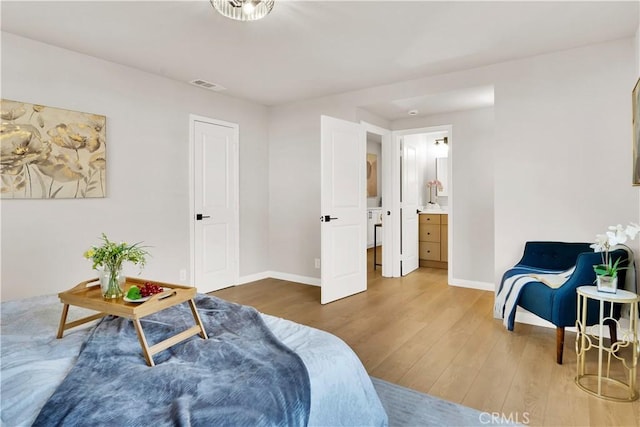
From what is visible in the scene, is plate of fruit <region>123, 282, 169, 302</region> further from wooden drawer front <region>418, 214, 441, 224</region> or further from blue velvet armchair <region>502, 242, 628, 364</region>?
wooden drawer front <region>418, 214, 441, 224</region>

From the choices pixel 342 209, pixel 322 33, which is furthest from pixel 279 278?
pixel 322 33

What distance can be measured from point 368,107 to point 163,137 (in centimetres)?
241

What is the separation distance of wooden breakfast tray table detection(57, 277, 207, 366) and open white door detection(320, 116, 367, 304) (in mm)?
2351

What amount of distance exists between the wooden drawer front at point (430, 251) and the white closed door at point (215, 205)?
309cm

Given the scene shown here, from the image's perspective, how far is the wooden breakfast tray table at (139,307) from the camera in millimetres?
1349

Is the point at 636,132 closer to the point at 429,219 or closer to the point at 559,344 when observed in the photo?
the point at 559,344

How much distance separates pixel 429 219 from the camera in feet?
19.6

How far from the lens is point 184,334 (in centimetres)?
146

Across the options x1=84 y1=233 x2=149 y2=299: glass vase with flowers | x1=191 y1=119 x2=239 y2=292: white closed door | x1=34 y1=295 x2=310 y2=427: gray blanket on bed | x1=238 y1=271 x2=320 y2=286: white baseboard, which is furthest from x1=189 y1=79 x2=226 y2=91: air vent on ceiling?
x1=34 y1=295 x2=310 y2=427: gray blanket on bed

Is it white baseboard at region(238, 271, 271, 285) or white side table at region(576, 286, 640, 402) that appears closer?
white side table at region(576, 286, 640, 402)

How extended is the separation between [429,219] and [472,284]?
1.59m

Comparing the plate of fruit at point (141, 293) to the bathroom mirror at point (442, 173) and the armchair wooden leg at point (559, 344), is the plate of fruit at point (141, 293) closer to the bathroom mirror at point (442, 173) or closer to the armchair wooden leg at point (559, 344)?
the armchair wooden leg at point (559, 344)

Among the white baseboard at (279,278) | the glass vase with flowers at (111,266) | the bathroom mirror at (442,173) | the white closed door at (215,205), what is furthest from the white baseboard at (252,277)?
the bathroom mirror at (442,173)

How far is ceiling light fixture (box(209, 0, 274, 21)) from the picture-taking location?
6.97ft
